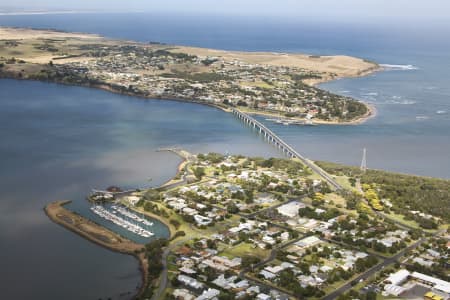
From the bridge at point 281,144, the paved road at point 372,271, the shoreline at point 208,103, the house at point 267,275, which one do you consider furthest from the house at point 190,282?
the shoreline at point 208,103

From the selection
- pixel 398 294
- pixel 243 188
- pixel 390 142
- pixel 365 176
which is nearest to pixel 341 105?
pixel 390 142

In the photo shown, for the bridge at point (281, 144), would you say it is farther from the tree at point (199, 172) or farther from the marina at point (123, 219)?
the marina at point (123, 219)

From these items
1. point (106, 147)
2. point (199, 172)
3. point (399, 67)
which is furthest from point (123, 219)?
point (399, 67)

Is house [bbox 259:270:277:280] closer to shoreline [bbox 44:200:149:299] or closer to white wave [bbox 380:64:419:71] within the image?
shoreline [bbox 44:200:149:299]

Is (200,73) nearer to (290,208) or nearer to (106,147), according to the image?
(106,147)

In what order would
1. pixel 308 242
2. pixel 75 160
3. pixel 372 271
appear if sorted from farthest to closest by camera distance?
pixel 75 160
pixel 308 242
pixel 372 271

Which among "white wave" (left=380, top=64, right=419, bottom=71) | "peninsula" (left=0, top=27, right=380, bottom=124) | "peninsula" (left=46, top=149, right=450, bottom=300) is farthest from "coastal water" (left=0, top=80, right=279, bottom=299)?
"white wave" (left=380, top=64, right=419, bottom=71)
